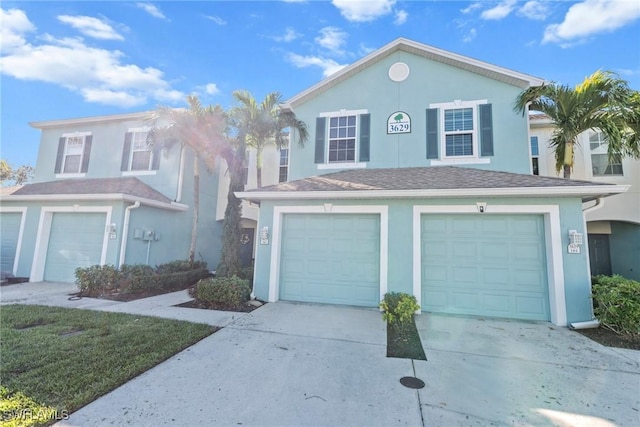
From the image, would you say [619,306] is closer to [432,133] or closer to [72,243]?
[432,133]

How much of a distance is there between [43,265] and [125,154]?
5.16 m

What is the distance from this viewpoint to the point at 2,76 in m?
8.92

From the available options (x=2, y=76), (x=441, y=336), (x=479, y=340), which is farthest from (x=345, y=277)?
(x=2, y=76)

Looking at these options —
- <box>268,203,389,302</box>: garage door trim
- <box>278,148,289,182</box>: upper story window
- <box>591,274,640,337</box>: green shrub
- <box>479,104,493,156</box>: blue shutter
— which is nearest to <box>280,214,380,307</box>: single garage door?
<box>268,203,389,302</box>: garage door trim

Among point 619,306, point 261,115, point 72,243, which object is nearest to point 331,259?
point 261,115

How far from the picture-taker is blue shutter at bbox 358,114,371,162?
938 cm

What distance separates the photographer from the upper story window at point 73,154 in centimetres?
1295

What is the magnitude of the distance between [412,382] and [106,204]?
1103cm

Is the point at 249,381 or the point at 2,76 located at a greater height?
the point at 2,76

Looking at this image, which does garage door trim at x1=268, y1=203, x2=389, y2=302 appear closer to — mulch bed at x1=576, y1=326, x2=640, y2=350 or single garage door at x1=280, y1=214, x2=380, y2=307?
single garage door at x1=280, y1=214, x2=380, y2=307

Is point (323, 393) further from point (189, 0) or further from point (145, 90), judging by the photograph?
point (145, 90)

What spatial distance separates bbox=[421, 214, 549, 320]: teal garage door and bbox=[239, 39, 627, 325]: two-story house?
0.08 feet

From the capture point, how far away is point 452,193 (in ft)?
22.6

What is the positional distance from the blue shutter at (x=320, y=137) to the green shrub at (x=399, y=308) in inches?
198
